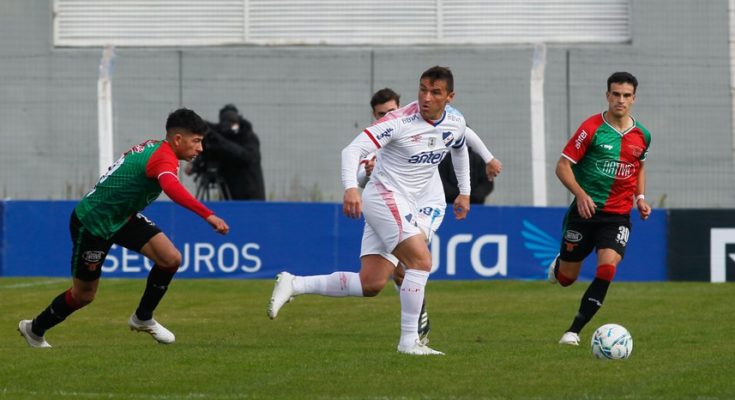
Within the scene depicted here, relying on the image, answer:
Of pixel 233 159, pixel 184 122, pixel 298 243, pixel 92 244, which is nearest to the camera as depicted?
pixel 184 122

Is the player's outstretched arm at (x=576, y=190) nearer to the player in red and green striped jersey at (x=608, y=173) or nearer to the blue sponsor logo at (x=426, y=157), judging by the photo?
the player in red and green striped jersey at (x=608, y=173)

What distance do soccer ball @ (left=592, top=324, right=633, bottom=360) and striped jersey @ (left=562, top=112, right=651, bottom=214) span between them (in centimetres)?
186

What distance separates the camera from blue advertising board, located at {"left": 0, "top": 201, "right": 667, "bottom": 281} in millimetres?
18891

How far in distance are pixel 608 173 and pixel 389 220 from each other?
2.11m

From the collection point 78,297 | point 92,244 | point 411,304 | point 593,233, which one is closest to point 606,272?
point 593,233

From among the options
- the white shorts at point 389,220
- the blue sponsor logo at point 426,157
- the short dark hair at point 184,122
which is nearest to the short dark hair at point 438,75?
the blue sponsor logo at point 426,157

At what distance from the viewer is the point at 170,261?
1108cm

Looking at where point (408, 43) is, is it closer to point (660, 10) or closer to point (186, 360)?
point (660, 10)

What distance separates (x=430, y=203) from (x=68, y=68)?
59.0ft

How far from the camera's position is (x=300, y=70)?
27.0 meters

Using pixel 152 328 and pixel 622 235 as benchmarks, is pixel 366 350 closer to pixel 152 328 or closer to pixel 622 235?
pixel 152 328

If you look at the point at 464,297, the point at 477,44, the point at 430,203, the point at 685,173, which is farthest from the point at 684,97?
the point at 430,203

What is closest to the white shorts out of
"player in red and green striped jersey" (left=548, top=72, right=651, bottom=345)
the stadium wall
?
"player in red and green striped jersey" (left=548, top=72, right=651, bottom=345)

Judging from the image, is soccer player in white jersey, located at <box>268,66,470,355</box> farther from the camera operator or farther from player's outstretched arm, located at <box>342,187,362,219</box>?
the camera operator
